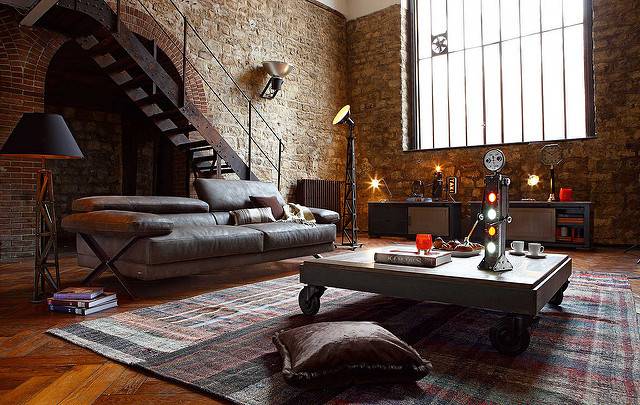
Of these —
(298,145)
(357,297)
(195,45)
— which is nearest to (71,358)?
(357,297)

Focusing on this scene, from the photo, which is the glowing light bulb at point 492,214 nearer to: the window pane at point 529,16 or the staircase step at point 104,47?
the staircase step at point 104,47

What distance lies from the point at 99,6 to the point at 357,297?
443cm

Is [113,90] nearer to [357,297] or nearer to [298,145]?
[298,145]

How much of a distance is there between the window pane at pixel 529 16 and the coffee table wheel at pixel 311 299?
678 centimetres

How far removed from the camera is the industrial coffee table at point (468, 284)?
1.93 m

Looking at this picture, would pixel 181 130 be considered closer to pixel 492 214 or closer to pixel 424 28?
pixel 492 214

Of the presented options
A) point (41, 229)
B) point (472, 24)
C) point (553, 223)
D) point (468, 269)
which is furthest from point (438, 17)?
point (41, 229)

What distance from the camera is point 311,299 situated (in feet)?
8.69

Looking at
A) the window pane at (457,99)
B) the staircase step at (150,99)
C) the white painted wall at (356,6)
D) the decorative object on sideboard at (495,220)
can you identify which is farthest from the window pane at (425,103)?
the decorative object on sideboard at (495,220)

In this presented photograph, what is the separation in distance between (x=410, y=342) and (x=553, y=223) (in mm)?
4977

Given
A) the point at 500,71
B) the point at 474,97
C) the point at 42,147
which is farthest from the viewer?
the point at 474,97

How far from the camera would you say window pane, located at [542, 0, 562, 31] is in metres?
7.05

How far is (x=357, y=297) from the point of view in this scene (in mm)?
3096

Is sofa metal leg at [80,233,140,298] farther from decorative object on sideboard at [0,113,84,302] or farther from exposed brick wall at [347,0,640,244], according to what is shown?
exposed brick wall at [347,0,640,244]
